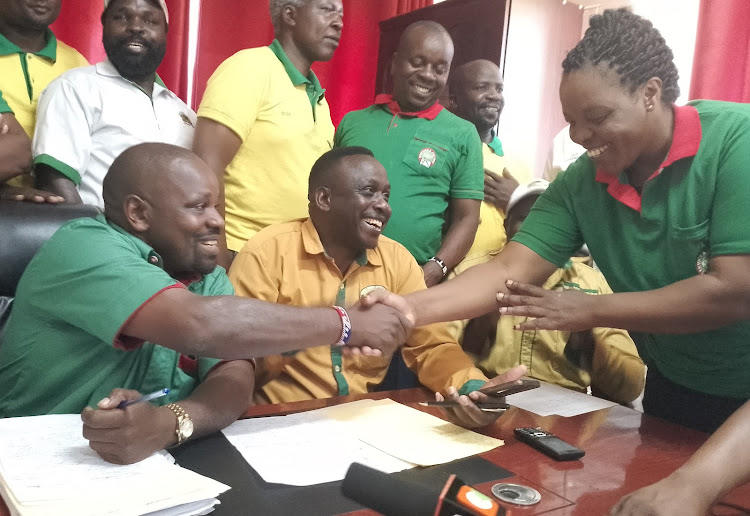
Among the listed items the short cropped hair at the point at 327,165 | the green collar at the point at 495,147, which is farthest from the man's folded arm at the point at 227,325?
the green collar at the point at 495,147

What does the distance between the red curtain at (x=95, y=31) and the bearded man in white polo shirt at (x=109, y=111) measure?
1033mm

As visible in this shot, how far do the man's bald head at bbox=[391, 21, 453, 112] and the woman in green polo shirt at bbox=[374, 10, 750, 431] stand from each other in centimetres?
108

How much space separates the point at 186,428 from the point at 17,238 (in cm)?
70

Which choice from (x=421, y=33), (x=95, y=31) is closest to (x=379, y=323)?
(x=421, y=33)

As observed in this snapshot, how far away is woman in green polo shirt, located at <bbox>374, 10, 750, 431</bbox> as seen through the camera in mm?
1288

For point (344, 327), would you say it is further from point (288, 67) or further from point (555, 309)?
point (288, 67)

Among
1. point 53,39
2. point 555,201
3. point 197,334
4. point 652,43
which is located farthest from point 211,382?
point 53,39

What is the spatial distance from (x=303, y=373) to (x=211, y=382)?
474 mm

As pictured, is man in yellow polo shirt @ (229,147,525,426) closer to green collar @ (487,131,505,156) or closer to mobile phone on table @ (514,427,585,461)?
mobile phone on table @ (514,427,585,461)

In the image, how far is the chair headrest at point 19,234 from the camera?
4.68 ft

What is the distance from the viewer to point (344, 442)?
1.15 m

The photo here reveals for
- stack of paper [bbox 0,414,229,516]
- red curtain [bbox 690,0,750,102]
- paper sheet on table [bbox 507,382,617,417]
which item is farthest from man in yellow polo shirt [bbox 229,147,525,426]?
red curtain [bbox 690,0,750,102]

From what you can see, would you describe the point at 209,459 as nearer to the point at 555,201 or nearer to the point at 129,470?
the point at 129,470

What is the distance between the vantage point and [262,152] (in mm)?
2291
